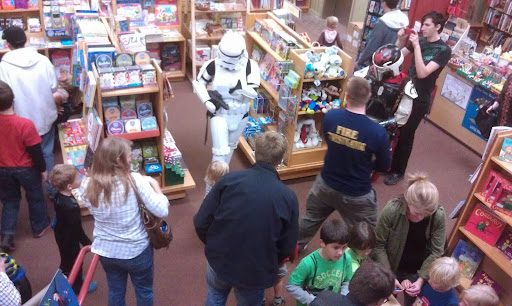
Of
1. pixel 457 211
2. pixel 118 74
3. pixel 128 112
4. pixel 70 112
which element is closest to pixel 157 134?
pixel 128 112

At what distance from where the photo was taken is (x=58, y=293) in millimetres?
2301

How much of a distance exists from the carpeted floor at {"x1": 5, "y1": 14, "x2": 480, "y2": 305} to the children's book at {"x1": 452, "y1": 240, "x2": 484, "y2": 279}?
84cm

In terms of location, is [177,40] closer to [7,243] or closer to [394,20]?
[394,20]

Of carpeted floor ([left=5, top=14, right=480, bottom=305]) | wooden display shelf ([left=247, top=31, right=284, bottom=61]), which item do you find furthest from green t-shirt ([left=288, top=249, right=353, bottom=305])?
wooden display shelf ([left=247, top=31, right=284, bottom=61])

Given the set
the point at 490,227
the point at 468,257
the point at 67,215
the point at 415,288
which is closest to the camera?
the point at 415,288

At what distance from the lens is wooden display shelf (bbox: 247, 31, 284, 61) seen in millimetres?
5016

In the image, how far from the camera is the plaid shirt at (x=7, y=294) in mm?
2326

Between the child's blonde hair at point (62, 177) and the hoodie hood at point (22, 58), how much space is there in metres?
1.45

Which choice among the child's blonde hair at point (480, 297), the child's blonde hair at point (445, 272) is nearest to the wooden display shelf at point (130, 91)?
the child's blonde hair at point (445, 272)

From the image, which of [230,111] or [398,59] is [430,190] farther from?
[230,111]

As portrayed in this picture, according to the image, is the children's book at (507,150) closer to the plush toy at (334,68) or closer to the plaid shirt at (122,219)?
the plush toy at (334,68)

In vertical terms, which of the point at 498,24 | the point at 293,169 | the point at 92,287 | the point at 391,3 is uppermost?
the point at 391,3

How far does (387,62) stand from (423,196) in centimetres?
197

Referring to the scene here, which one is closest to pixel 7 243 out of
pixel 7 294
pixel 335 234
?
pixel 7 294
